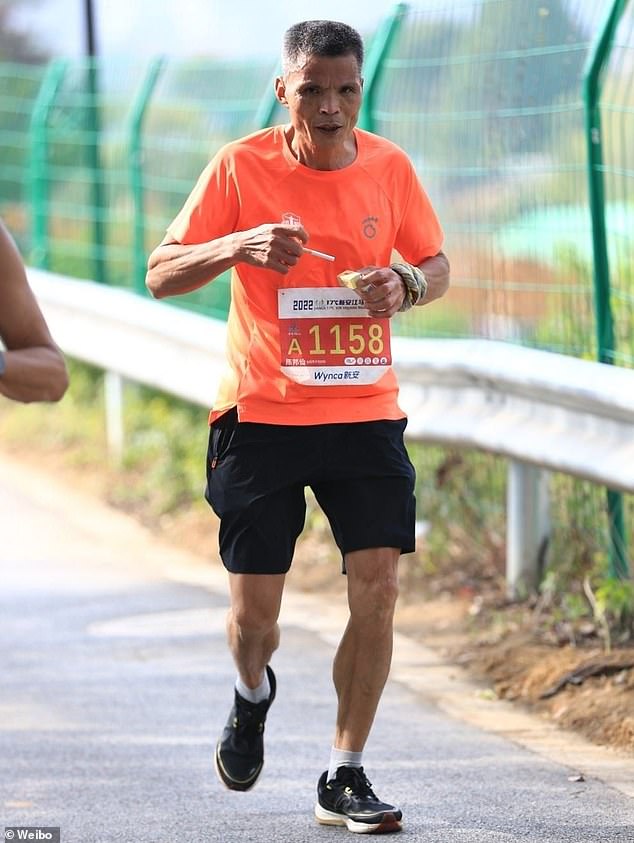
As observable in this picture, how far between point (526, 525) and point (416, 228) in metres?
2.46

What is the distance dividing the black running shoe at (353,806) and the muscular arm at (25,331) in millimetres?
1741

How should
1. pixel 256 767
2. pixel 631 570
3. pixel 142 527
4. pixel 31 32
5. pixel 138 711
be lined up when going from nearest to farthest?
pixel 256 767 → pixel 138 711 → pixel 631 570 → pixel 142 527 → pixel 31 32

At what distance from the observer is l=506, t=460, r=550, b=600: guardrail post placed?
7.52 metres

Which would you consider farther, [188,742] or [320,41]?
[188,742]

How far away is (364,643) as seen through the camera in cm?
523

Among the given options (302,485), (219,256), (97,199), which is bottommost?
(302,485)

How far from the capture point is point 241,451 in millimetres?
5238

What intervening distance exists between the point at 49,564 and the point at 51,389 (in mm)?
5618

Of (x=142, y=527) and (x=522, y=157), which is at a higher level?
(x=522, y=157)

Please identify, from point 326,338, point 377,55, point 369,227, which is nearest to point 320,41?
point 369,227

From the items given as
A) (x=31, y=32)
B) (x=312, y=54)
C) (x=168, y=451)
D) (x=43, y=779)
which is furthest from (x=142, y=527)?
(x=31, y=32)

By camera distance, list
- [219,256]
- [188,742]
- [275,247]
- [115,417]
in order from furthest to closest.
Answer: [115,417], [188,742], [219,256], [275,247]

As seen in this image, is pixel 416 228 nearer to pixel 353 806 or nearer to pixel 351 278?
pixel 351 278

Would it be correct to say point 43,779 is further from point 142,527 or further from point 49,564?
point 142,527
